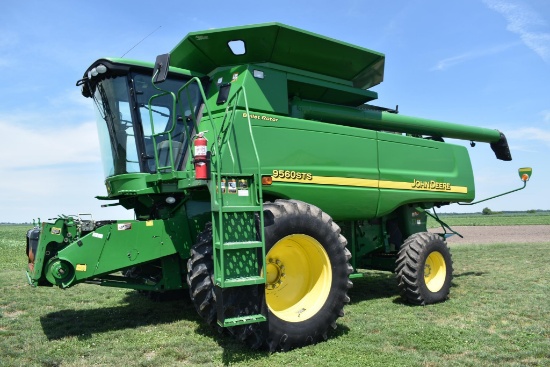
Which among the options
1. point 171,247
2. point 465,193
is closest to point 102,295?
point 171,247

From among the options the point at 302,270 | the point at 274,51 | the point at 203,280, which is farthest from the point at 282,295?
the point at 274,51

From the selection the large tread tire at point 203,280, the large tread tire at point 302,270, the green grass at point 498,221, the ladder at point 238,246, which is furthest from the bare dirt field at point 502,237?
the large tread tire at point 203,280

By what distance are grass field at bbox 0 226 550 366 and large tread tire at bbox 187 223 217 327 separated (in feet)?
1.39

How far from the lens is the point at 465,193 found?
27.9ft

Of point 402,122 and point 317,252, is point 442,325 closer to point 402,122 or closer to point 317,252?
point 317,252

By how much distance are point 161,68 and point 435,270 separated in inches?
208

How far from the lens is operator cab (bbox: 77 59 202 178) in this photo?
5684 millimetres

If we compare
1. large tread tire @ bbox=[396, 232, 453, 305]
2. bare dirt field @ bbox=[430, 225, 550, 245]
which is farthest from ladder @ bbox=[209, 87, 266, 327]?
bare dirt field @ bbox=[430, 225, 550, 245]

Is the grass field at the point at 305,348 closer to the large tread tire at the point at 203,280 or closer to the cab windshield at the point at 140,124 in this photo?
the large tread tire at the point at 203,280

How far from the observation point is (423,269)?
272 inches

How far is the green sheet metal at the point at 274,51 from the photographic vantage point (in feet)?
18.1

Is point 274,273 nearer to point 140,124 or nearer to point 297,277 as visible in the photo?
point 297,277

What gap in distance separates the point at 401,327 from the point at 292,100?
3222 mm

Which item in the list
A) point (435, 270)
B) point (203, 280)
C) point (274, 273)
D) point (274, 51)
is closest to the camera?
point (203, 280)
